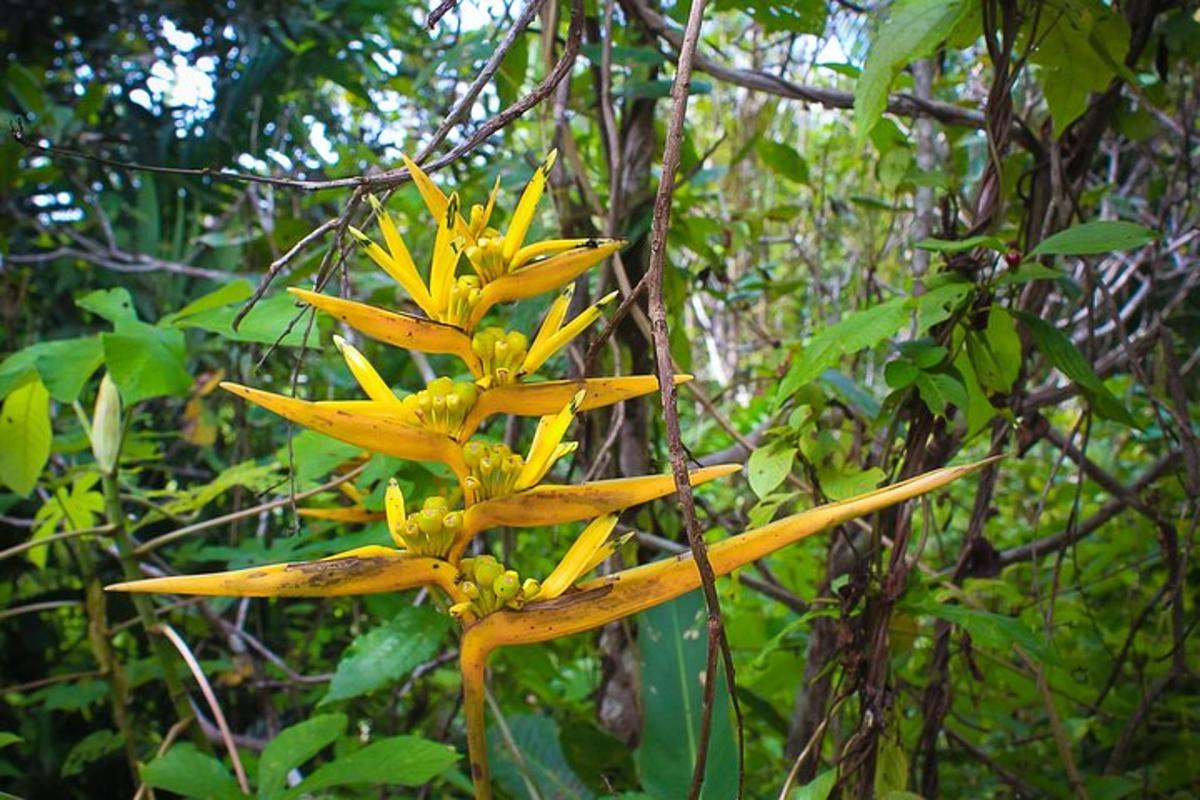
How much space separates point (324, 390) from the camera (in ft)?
7.40

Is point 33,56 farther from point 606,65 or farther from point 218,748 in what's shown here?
point 606,65

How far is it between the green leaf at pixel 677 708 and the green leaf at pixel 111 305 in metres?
0.61

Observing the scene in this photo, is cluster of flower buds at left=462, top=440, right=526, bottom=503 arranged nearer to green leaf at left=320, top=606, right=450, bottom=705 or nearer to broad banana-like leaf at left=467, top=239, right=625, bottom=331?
broad banana-like leaf at left=467, top=239, right=625, bottom=331

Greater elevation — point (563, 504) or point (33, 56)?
point (33, 56)

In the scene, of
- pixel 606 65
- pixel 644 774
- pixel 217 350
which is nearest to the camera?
pixel 644 774

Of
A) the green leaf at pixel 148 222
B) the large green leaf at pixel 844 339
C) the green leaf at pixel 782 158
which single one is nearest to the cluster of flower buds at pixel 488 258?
the large green leaf at pixel 844 339

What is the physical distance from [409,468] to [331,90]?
115 inches

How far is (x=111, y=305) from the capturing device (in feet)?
3.26

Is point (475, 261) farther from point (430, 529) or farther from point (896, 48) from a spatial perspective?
point (896, 48)

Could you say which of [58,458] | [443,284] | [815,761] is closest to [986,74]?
[815,761]

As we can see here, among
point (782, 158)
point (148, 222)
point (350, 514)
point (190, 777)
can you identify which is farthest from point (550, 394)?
point (148, 222)

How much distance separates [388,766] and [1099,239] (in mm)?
687

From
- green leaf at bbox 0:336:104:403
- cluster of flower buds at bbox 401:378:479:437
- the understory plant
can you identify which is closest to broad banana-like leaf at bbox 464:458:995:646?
the understory plant

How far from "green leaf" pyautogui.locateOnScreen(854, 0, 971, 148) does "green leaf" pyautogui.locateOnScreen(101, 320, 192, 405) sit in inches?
25.6
